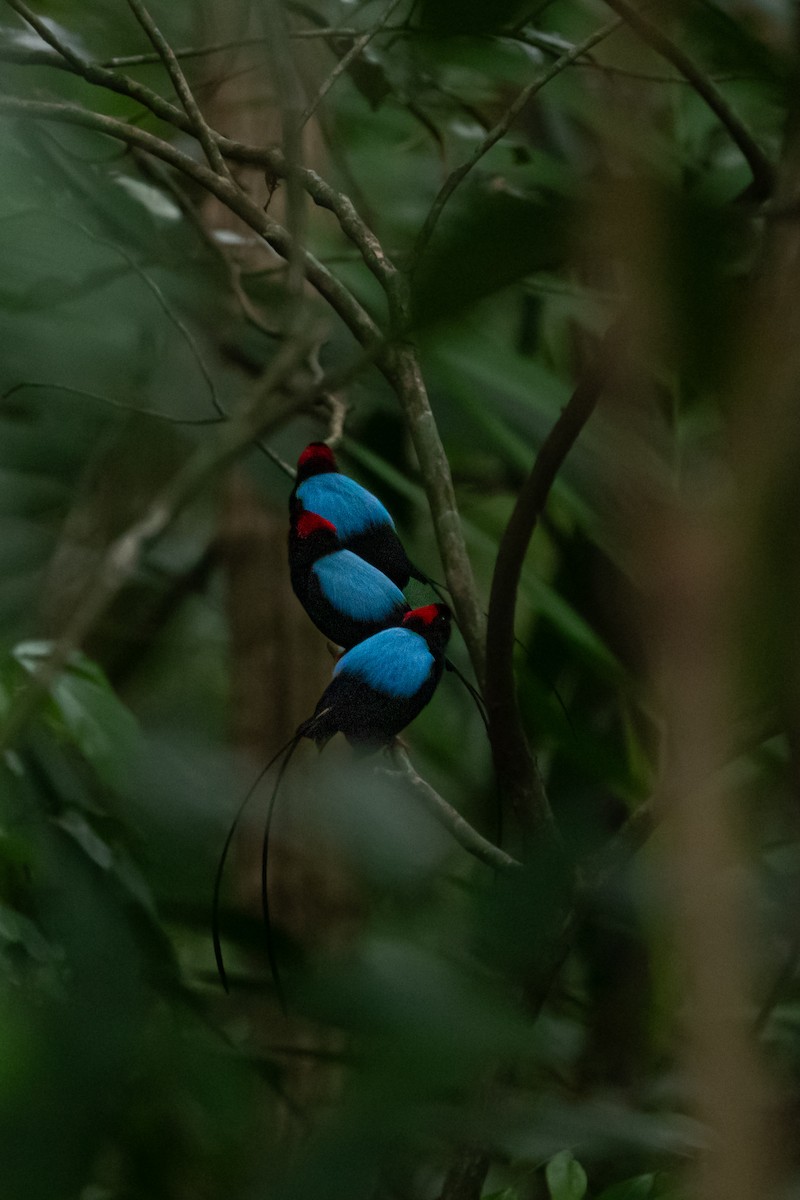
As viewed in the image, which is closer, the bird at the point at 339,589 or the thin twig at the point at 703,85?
the thin twig at the point at 703,85

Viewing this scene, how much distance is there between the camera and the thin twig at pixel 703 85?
365 mm

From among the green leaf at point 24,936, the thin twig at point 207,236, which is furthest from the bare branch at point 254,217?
the green leaf at point 24,936

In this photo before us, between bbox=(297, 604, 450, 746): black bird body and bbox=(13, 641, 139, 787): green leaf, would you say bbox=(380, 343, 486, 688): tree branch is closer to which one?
bbox=(297, 604, 450, 746): black bird body

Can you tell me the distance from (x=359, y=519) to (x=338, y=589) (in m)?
0.05

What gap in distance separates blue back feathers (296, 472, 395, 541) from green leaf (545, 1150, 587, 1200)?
11.0 inches

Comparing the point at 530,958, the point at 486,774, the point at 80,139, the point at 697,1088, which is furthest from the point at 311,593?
the point at 80,139

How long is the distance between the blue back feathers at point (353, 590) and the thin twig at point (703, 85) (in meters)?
0.20

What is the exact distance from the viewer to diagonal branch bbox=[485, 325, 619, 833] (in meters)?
0.56

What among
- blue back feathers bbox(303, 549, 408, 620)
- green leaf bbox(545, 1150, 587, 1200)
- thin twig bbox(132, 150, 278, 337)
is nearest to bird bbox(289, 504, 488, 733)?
blue back feathers bbox(303, 549, 408, 620)

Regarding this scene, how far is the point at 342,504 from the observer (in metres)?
0.55

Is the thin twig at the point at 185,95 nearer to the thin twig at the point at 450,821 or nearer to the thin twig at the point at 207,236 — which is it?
the thin twig at the point at 207,236

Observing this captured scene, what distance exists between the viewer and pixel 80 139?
4.29 ft

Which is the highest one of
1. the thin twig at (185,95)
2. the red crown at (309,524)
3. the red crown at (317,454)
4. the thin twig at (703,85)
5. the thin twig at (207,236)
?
the thin twig at (703,85)

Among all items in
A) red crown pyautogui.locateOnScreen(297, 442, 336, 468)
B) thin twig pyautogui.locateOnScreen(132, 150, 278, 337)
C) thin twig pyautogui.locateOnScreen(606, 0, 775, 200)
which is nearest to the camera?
thin twig pyautogui.locateOnScreen(606, 0, 775, 200)
